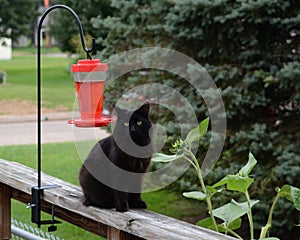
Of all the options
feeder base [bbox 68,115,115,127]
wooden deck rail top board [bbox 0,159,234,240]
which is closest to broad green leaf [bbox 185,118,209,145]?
wooden deck rail top board [bbox 0,159,234,240]

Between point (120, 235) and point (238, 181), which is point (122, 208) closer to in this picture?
point (120, 235)

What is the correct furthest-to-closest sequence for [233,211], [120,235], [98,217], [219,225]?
1. [98,217]
2. [120,235]
3. [219,225]
4. [233,211]

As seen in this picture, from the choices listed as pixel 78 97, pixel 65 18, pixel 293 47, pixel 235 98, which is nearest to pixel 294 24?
pixel 293 47

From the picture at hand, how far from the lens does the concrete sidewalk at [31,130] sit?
1138cm

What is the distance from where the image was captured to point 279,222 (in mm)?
5180

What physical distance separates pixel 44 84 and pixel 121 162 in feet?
62.0

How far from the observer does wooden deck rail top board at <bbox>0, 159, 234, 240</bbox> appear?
2086 millimetres

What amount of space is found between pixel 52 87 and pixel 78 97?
1803 centimetres

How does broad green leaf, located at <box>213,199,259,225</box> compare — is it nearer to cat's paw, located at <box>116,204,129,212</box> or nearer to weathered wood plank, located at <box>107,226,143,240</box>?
weathered wood plank, located at <box>107,226,143,240</box>

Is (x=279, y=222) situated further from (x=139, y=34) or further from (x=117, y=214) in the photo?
(x=117, y=214)

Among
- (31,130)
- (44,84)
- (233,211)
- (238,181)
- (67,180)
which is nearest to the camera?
(238,181)

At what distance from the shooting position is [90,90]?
7.83 ft

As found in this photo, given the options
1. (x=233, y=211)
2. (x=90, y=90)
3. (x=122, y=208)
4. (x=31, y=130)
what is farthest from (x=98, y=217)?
(x=31, y=130)

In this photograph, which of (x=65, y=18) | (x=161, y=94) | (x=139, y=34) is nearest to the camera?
(x=161, y=94)
